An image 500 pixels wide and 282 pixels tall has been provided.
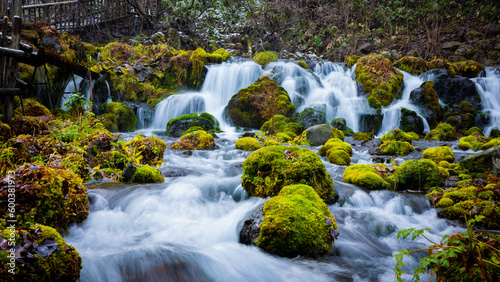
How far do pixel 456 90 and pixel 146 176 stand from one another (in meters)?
16.8

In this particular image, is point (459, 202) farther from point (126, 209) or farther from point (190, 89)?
point (190, 89)

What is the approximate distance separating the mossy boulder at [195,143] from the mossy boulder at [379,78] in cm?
1011

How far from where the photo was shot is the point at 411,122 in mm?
13547

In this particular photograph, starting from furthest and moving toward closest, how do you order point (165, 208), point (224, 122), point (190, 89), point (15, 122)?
point (190, 89)
point (224, 122)
point (15, 122)
point (165, 208)

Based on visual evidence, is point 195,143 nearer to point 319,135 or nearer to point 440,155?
point 319,135

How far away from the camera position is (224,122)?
1465 centimetres

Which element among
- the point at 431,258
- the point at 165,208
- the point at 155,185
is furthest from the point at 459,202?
the point at 155,185

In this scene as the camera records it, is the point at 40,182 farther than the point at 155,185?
No

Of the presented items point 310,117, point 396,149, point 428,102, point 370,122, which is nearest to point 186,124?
point 310,117

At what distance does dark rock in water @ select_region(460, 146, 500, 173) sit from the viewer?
18.9 feet

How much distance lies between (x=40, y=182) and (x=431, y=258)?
3885 millimetres

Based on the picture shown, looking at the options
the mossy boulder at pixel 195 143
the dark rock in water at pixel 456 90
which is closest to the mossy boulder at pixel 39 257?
the mossy boulder at pixel 195 143

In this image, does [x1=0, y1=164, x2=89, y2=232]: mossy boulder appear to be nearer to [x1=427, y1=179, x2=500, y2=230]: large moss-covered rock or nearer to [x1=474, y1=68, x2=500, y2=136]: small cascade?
[x1=427, y1=179, x2=500, y2=230]: large moss-covered rock

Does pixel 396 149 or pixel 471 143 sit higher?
pixel 471 143
